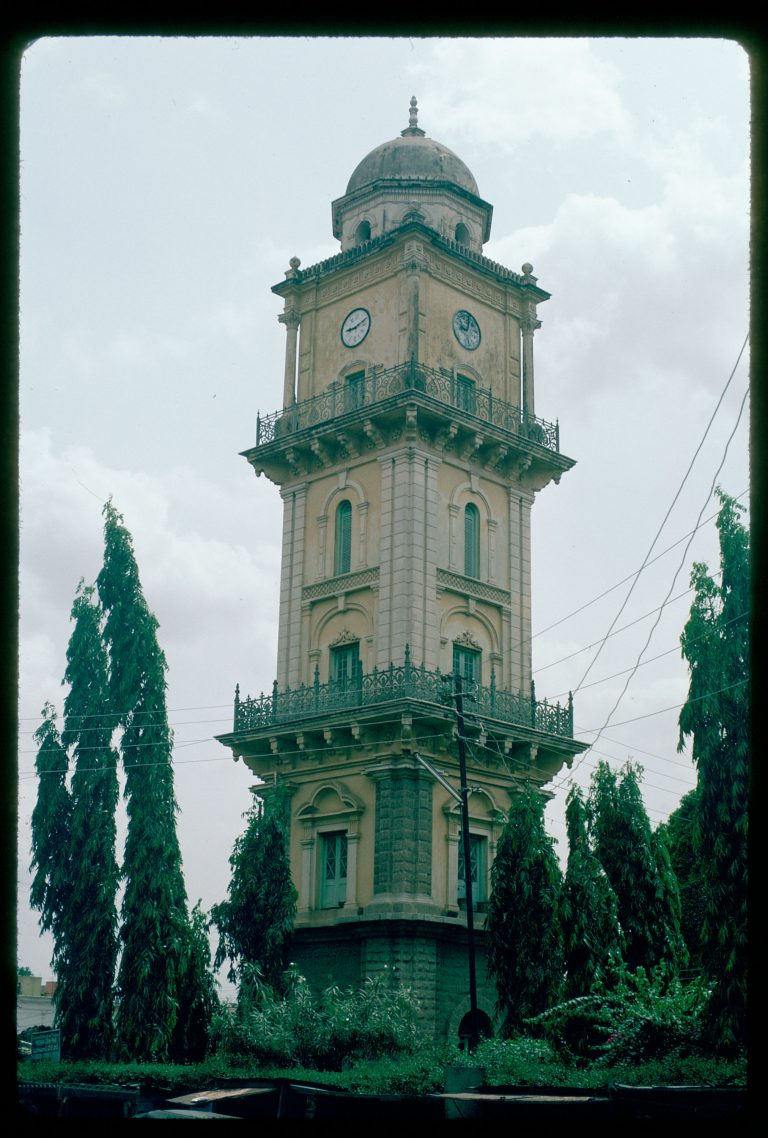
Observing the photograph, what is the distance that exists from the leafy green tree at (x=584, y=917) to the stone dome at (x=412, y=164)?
21.8 metres

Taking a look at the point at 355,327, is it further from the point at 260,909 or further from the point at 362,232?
the point at 260,909

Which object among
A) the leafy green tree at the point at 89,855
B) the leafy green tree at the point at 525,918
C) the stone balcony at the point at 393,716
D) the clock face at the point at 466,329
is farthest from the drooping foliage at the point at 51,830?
the clock face at the point at 466,329

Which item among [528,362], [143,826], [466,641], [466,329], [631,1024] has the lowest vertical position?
[631,1024]

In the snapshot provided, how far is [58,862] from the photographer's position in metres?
34.7

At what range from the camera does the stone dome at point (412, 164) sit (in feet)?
147

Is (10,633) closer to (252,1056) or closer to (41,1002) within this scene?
(252,1056)

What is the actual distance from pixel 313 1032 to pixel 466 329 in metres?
22.1

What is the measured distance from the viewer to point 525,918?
3144 cm

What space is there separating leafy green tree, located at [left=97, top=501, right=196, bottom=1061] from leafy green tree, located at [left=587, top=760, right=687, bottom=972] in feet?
34.7

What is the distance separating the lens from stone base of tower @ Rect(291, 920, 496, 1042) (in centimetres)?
3475

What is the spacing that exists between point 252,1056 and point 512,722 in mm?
13494

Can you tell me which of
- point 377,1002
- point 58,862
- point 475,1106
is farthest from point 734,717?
point 58,862

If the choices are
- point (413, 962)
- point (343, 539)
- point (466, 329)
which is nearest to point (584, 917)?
point (413, 962)

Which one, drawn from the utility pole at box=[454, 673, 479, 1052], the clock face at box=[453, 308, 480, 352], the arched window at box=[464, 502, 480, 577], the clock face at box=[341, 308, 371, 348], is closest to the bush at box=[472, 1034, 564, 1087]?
the utility pole at box=[454, 673, 479, 1052]
